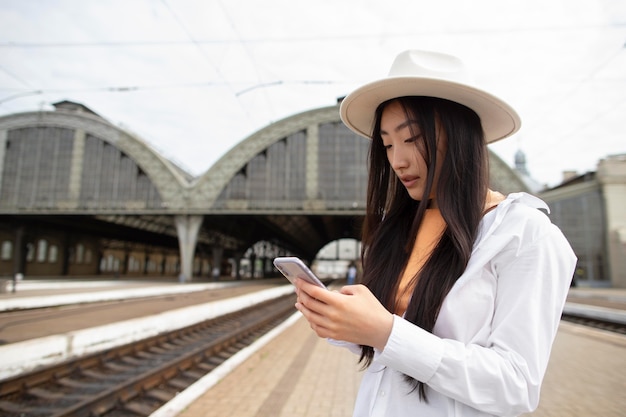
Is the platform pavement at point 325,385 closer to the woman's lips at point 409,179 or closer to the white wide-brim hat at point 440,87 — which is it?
the woman's lips at point 409,179

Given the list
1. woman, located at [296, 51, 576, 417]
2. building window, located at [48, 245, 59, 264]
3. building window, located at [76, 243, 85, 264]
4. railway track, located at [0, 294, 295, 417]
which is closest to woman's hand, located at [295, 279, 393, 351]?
woman, located at [296, 51, 576, 417]

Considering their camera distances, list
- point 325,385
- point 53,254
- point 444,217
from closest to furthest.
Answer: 1. point 444,217
2. point 325,385
3. point 53,254

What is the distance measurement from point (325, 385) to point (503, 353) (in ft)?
18.8

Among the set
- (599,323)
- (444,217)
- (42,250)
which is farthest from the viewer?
(42,250)

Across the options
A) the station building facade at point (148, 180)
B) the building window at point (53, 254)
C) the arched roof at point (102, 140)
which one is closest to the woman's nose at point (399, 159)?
the station building facade at point (148, 180)

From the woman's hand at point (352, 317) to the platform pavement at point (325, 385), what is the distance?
4.21 metres

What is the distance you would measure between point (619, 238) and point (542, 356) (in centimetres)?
3724

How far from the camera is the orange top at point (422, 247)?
148cm

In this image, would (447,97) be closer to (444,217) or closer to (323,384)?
(444,217)

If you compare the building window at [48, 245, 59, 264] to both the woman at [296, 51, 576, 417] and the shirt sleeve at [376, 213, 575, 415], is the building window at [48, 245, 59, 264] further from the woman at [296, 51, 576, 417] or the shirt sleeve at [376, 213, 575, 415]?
the shirt sleeve at [376, 213, 575, 415]

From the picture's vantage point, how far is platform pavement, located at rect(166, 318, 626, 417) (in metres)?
5.18

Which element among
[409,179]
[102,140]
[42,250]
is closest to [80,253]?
[42,250]

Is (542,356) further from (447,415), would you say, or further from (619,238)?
(619,238)

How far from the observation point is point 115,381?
662cm
